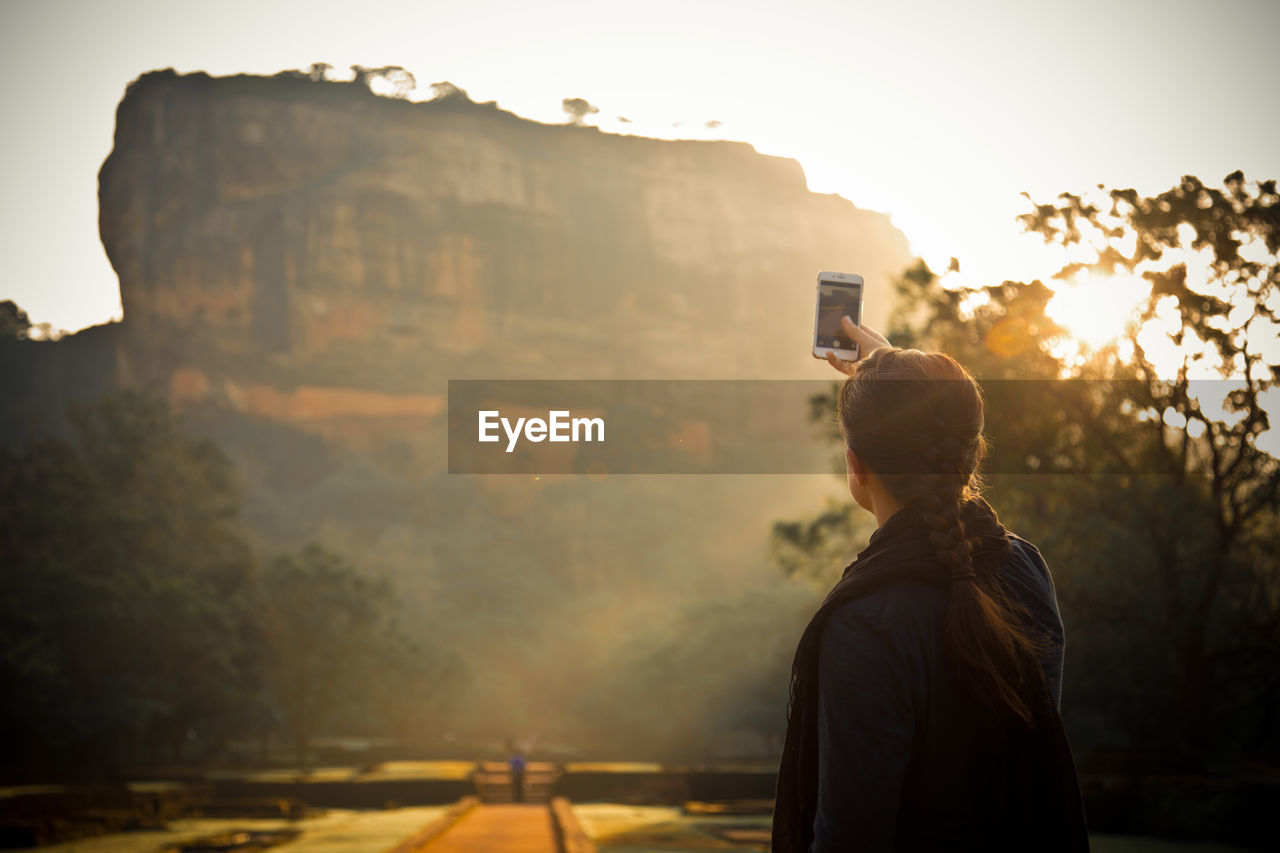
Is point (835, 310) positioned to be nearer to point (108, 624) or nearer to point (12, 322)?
point (108, 624)

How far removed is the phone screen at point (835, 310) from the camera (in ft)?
9.39

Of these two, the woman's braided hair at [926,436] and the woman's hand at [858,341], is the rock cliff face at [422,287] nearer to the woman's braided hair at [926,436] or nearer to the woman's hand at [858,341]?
the woman's hand at [858,341]

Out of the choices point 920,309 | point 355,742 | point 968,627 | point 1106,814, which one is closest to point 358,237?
point 355,742

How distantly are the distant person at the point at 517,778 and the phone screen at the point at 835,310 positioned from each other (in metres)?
30.5

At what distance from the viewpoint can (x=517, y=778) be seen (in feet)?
106

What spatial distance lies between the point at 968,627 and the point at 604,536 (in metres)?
95.6

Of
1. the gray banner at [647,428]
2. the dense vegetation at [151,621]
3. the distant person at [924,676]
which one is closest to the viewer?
the distant person at [924,676]

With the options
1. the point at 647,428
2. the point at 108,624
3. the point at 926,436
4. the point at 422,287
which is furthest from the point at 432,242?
the point at 926,436

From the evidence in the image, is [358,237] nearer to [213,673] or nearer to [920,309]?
[213,673]

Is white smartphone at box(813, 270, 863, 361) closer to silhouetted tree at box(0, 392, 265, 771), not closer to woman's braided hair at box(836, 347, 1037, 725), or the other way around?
woman's braided hair at box(836, 347, 1037, 725)

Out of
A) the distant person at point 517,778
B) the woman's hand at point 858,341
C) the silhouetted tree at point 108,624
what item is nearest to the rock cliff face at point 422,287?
the silhouetted tree at point 108,624

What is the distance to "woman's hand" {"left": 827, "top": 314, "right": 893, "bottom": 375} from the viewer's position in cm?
261

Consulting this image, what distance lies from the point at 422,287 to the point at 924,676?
119m

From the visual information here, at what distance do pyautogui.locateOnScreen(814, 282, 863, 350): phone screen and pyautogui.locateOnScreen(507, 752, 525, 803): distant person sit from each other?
30.5 metres
